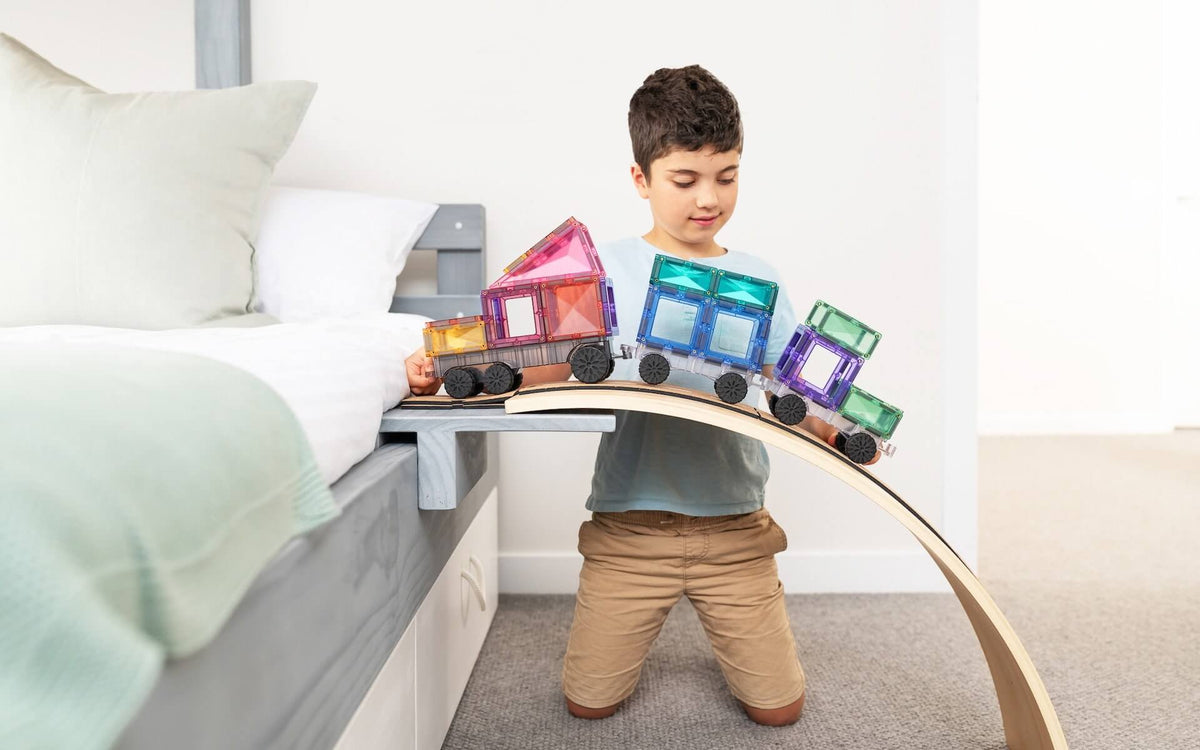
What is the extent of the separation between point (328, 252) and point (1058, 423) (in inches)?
131

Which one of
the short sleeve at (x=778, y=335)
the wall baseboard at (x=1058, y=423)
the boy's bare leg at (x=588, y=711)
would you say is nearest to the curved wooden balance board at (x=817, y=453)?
the short sleeve at (x=778, y=335)

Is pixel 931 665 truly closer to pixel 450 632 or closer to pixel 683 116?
pixel 450 632

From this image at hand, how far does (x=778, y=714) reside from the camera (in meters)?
1.06

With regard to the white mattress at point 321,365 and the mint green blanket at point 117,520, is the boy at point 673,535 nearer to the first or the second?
the white mattress at point 321,365

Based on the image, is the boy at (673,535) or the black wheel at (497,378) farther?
the boy at (673,535)

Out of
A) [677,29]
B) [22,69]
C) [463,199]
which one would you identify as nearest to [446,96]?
[463,199]

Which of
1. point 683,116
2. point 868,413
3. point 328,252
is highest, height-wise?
point 683,116

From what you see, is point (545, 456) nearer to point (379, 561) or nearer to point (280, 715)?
point (379, 561)

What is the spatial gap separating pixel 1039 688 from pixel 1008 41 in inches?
134

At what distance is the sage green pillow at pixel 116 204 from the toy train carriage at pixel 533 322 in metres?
0.36

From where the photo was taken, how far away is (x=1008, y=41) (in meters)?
3.50

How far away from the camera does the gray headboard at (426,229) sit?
1500 mm

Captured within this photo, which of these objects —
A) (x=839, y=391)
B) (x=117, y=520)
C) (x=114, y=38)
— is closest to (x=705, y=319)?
(x=839, y=391)

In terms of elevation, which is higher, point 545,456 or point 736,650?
point 545,456
